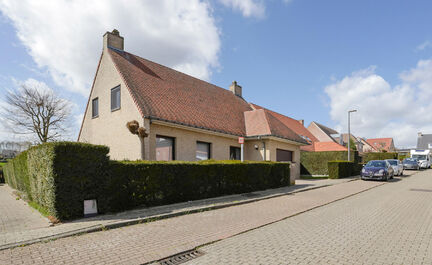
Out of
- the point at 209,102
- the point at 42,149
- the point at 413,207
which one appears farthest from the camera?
the point at 209,102

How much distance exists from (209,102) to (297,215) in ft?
38.4

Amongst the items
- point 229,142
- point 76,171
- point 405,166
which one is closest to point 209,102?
point 229,142

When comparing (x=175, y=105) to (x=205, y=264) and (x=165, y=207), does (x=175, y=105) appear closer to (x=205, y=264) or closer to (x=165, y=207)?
(x=165, y=207)

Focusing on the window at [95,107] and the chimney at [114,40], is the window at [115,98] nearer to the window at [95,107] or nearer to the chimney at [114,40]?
the window at [95,107]

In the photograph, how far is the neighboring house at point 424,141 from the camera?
7331 cm

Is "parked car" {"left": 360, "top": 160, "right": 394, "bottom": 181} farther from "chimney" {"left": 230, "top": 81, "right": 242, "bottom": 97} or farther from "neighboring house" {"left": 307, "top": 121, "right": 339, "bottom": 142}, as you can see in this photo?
"neighboring house" {"left": 307, "top": 121, "right": 339, "bottom": 142}

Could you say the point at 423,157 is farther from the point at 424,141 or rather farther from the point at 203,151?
the point at 424,141

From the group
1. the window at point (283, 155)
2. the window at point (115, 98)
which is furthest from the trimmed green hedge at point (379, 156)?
the window at point (115, 98)

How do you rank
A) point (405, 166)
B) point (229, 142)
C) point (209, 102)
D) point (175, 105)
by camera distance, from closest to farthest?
point (175, 105)
point (229, 142)
point (209, 102)
point (405, 166)

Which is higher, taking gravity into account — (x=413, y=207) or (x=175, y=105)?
(x=175, y=105)

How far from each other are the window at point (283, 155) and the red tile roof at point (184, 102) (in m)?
1.10

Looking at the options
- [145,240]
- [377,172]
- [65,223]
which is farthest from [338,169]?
[65,223]

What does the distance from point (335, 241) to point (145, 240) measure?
3803mm

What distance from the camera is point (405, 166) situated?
1251 inches
